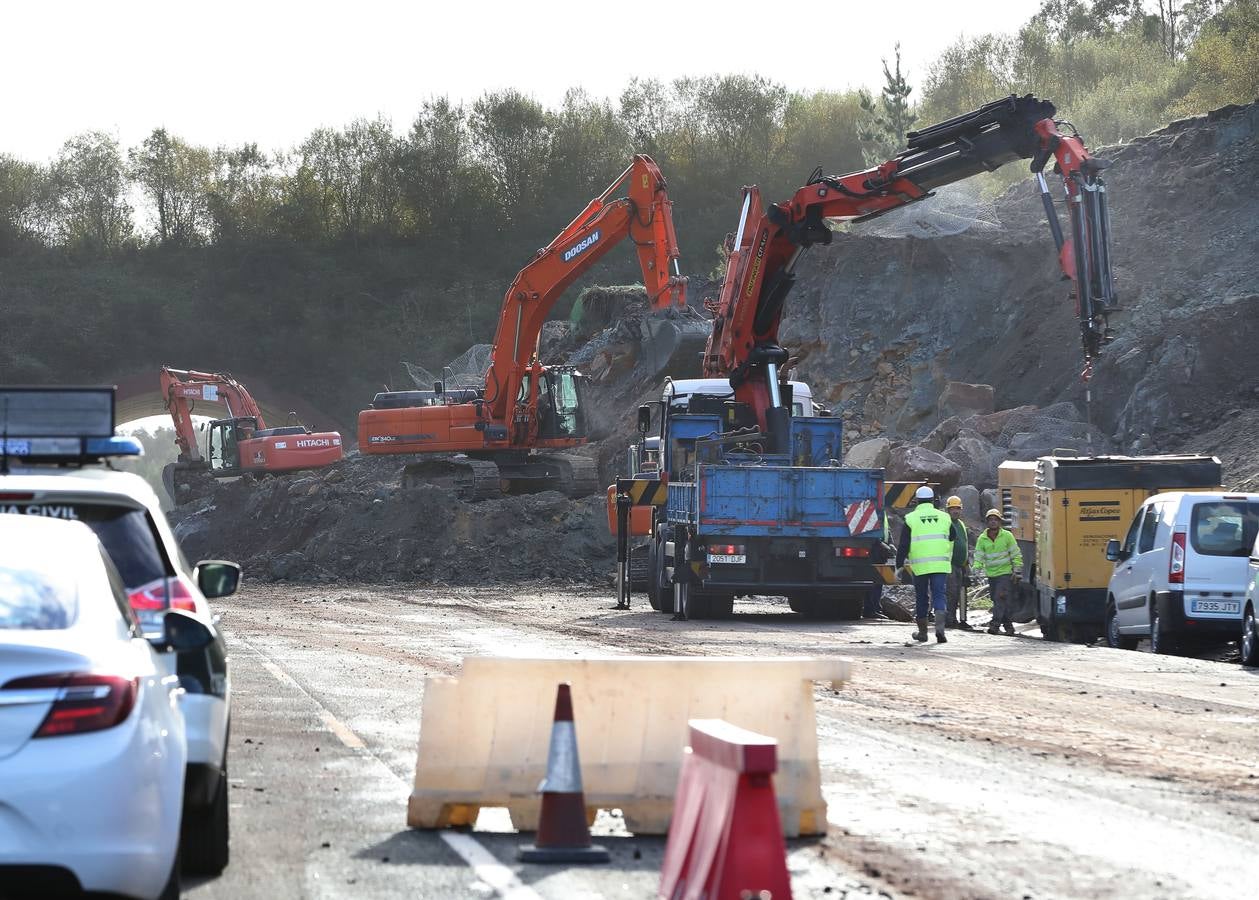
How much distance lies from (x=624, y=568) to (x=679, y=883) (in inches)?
892

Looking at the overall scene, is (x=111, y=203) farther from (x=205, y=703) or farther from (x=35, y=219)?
(x=205, y=703)

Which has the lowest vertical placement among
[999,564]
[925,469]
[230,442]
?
[999,564]

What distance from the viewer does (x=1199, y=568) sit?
1973 cm

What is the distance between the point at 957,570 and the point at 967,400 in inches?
759

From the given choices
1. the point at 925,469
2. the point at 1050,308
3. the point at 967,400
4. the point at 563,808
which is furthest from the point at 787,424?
the point at 1050,308

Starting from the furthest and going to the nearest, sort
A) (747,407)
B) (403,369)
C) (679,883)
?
(403,369) → (747,407) → (679,883)

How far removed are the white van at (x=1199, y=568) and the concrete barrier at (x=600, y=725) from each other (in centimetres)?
1297

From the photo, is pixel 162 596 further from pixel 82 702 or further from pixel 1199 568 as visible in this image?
pixel 1199 568

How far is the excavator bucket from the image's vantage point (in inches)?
2142

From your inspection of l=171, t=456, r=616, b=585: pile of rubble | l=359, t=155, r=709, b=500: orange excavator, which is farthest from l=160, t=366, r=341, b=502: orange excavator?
l=359, t=155, r=709, b=500: orange excavator

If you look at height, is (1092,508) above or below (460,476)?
below

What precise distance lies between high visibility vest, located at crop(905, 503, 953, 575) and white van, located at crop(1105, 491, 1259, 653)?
2402 millimetres

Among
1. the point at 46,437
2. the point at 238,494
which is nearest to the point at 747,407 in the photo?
the point at 46,437

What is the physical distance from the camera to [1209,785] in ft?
31.0
